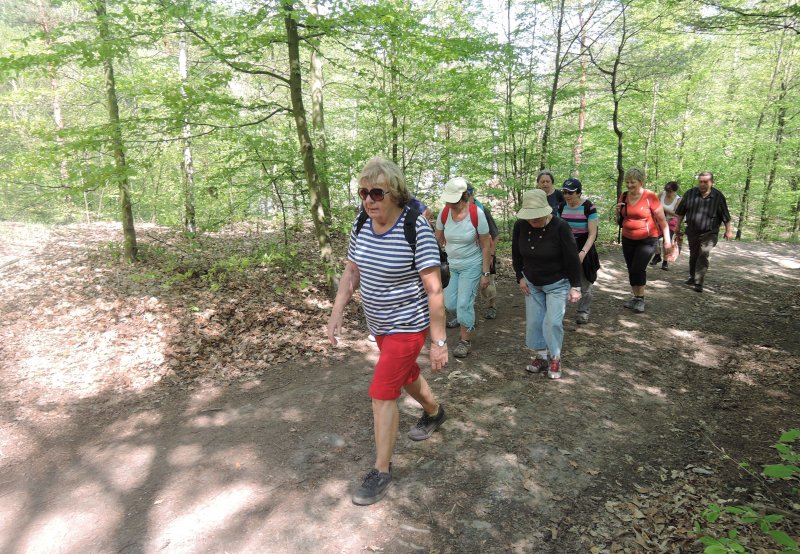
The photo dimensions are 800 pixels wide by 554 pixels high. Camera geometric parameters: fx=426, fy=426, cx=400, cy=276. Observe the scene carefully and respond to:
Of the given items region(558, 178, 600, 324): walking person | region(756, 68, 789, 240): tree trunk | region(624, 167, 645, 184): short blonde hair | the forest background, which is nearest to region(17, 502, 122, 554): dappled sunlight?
the forest background

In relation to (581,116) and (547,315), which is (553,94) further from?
(547,315)

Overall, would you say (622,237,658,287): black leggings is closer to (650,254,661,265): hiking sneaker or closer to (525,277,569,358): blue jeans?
(525,277,569,358): blue jeans

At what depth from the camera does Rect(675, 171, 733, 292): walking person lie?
7.46 meters

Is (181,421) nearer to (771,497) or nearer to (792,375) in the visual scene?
(771,497)

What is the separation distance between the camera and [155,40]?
578 centimetres

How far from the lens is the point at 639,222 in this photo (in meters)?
6.58

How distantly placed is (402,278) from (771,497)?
3086 mm

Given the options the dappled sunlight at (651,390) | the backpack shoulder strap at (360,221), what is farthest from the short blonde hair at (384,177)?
the dappled sunlight at (651,390)

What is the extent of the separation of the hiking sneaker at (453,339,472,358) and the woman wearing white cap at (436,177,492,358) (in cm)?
25

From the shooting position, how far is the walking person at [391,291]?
2.99 metres

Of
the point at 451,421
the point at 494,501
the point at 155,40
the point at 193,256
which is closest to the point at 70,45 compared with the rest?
the point at 155,40

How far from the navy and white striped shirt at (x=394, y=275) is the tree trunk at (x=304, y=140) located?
14.2 feet

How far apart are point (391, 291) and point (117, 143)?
18.8ft

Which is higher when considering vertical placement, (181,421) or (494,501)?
(494,501)
